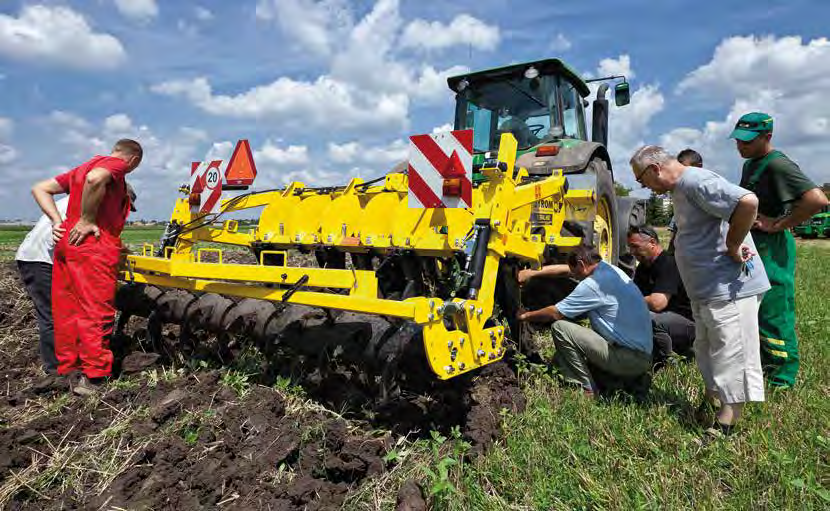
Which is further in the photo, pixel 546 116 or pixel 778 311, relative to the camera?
pixel 546 116

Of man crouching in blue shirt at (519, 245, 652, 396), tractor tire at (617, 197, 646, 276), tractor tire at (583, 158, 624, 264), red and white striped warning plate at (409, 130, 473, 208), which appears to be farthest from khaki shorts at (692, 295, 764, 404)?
tractor tire at (617, 197, 646, 276)

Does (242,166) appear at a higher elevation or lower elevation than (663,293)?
higher

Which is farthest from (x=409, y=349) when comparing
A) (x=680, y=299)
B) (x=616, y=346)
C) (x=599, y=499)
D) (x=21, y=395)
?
(x=680, y=299)

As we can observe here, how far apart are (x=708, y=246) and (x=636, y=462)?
4.27 feet

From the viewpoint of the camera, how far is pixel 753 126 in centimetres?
357

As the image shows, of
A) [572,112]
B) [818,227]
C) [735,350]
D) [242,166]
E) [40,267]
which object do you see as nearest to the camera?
[735,350]

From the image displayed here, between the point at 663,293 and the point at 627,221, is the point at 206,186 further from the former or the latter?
the point at 627,221

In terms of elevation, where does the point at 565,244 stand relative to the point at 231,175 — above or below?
below

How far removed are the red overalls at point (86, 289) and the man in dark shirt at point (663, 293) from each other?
3986 mm

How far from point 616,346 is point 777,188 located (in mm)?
1467

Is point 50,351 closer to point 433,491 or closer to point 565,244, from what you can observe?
point 433,491

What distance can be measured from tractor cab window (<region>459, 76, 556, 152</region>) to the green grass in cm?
335

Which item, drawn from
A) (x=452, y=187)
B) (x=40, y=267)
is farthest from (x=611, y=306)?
(x=40, y=267)

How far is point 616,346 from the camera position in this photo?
12.2 feet
